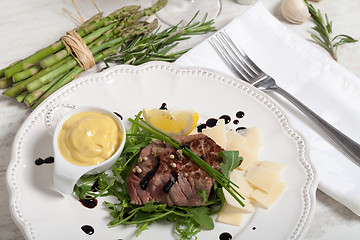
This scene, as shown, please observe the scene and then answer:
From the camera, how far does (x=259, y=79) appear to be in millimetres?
3270

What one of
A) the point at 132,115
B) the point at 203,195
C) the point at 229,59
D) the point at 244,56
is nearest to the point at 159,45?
the point at 229,59

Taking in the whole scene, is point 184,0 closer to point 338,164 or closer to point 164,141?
point 164,141

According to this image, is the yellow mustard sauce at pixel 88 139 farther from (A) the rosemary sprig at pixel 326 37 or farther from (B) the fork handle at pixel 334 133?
(A) the rosemary sprig at pixel 326 37

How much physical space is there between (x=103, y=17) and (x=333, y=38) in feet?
7.28

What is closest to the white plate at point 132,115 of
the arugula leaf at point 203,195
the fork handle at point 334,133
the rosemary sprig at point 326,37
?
the arugula leaf at point 203,195

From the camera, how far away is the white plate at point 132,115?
8.08ft

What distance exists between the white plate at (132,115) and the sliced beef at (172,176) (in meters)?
0.20

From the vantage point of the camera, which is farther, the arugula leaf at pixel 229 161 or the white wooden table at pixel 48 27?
the white wooden table at pixel 48 27

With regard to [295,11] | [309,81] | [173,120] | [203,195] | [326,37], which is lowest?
[203,195]

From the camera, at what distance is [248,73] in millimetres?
3324

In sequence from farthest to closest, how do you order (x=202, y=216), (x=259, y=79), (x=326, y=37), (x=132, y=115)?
Answer: (x=326, y=37) → (x=259, y=79) → (x=132, y=115) → (x=202, y=216)

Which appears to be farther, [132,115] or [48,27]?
[48,27]

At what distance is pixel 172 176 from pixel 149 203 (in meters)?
0.22

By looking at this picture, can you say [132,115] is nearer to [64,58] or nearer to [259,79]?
[64,58]
